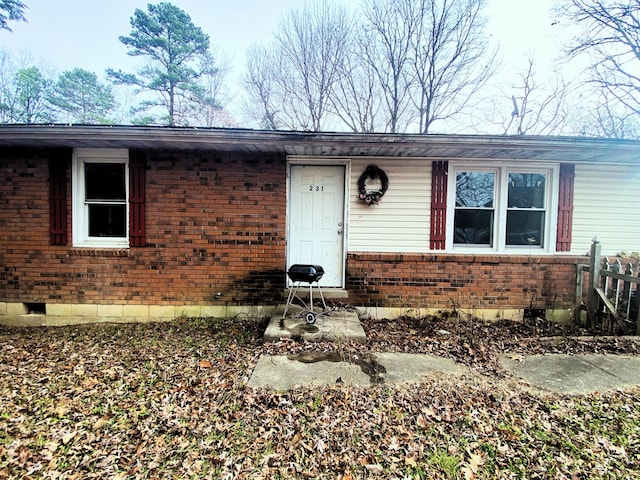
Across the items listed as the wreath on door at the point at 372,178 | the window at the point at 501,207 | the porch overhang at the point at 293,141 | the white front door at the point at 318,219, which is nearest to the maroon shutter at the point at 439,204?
the window at the point at 501,207

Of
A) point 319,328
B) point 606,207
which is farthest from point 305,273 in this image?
point 606,207

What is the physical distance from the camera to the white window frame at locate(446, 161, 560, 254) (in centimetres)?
530

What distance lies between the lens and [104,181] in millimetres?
5234

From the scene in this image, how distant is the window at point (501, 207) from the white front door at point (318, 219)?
1946 mm

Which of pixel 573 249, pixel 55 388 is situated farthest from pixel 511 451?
pixel 573 249

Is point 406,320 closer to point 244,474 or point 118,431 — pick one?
point 244,474

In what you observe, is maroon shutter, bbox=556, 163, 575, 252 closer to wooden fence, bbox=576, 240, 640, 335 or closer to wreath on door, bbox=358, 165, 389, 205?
wooden fence, bbox=576, 240, 640, 335

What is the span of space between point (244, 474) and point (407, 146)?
4235mm

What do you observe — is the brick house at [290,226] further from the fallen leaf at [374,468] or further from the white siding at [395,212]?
the fallen leaf at [374,468]

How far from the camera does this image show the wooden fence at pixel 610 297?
461 centimetres

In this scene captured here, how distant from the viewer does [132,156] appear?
16.6 ft

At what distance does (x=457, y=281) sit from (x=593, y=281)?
2045mm

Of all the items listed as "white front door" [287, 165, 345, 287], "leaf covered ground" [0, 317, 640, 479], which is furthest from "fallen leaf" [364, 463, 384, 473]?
"white front door" [287, 165, 345, 287]

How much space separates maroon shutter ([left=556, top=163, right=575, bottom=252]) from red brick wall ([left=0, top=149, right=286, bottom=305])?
4674 mm
